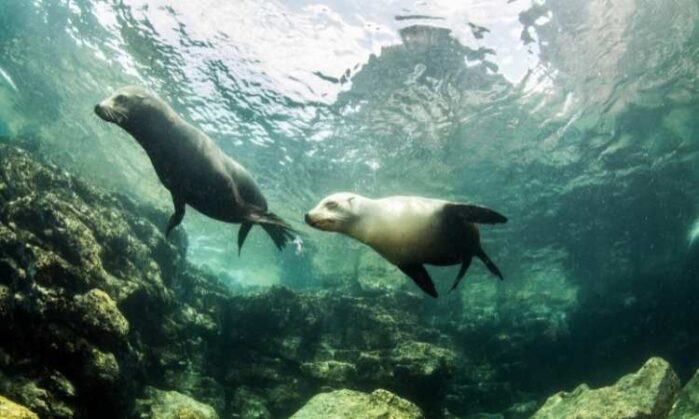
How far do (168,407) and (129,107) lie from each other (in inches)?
176

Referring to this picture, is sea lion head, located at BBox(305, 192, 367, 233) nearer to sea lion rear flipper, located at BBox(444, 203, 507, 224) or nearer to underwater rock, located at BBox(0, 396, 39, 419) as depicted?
sea lion rear flipper, located at BBox(444, 203, 507, 224)

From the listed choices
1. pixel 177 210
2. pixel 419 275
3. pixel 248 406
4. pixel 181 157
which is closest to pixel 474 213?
pixel 419 275

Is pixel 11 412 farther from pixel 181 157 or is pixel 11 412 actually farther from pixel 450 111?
pixel 450 111

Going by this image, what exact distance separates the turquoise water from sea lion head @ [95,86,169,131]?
6.13 metres

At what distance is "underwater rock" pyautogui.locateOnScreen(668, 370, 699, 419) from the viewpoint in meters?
6.32

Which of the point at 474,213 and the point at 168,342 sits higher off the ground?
the point at 474,213

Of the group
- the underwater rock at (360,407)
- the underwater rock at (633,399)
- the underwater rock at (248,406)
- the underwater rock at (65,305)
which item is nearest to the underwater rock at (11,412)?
the underwater rock at (65,305)

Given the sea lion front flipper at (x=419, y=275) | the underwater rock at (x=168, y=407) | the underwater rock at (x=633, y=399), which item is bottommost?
the underwater rock at (x=168, y=407)

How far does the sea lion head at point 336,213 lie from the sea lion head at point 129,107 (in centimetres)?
261

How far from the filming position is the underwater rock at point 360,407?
20.1ft

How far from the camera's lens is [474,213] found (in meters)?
4.34

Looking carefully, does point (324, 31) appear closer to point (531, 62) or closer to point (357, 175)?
point (531, 62)

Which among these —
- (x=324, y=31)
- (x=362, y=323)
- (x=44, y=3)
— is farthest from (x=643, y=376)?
(x=44, y=3)

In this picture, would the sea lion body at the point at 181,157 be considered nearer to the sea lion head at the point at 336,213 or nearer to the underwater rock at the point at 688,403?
the sea lion head at the point at 336,213
